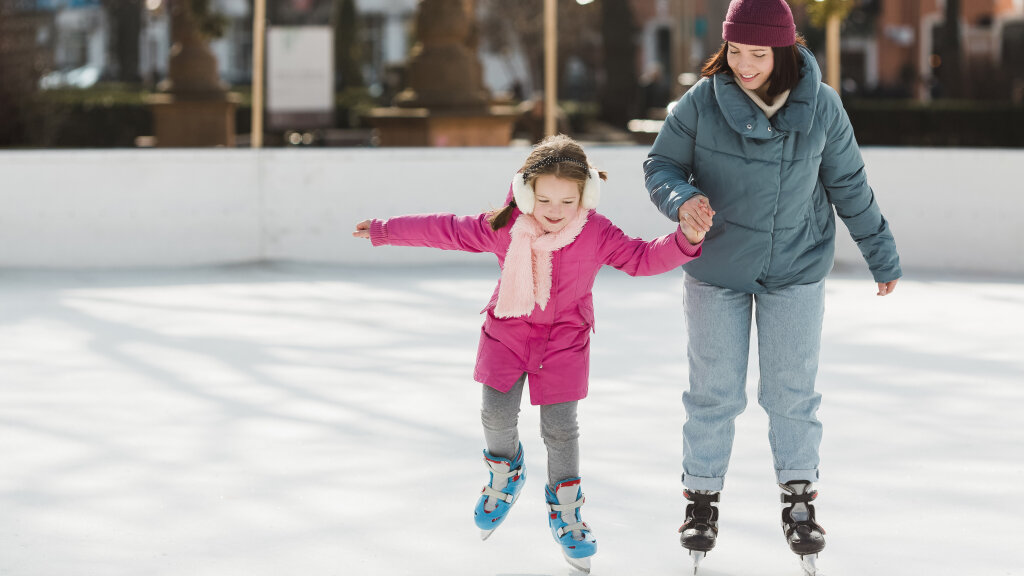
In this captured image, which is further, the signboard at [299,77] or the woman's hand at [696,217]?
the signboard at [299,77]

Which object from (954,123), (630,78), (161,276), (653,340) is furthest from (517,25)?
(653,340)

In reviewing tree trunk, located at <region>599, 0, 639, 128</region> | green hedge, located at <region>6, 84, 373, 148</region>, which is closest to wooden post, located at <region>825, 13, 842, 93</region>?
green hedge, located at <region>6, 84, 373, 148</region>

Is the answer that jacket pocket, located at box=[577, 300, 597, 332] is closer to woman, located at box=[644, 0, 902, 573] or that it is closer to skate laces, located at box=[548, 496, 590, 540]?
woman, located at box=[644, 0, 902, 573]

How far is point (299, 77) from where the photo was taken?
11.4 m

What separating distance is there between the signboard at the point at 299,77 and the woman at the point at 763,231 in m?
8.11

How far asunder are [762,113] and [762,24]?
0.67 ft

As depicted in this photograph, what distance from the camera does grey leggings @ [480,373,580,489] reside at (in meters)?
3.38

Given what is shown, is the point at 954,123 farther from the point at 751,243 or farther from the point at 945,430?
the point at 751,243

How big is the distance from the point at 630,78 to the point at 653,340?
17.2 m

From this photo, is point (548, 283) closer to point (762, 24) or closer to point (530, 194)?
point (530, 194)

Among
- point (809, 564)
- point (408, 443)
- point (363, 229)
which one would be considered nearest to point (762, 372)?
point (809, 564)

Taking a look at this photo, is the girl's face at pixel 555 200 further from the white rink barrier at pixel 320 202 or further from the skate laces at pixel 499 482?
the white rink barrier at pixel 320 202

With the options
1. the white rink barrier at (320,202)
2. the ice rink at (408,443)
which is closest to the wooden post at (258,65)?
the white rink barrier at (320,202)

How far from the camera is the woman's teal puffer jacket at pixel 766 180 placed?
10.7ft
